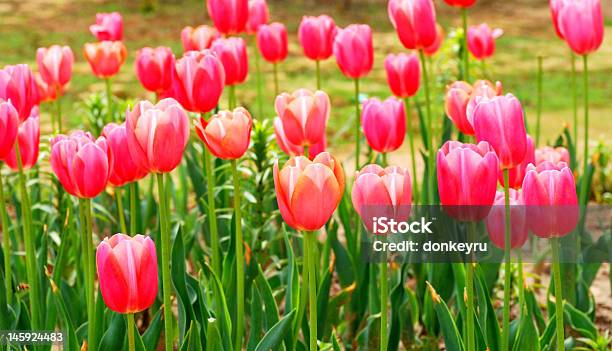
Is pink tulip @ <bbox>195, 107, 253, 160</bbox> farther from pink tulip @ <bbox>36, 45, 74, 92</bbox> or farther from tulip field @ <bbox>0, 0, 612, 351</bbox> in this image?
pink tulip @ <bbox>36, 45, 74, 92</bbox>

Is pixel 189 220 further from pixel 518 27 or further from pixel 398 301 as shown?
pixel 518 27

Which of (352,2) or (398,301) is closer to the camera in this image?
(398,301)

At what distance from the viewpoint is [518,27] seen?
9.29 m

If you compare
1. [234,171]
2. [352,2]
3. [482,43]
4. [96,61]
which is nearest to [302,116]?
[234,171]

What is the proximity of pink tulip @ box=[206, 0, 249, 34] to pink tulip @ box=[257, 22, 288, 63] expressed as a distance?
15 centimetres

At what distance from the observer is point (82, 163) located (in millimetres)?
Result: 2094

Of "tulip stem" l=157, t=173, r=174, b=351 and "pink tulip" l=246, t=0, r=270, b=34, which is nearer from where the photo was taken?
"tulip stem" l=157, t=173, r=174, b=351

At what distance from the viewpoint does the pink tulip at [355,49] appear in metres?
3.02

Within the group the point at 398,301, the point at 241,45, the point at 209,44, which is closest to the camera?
the point at 398,301

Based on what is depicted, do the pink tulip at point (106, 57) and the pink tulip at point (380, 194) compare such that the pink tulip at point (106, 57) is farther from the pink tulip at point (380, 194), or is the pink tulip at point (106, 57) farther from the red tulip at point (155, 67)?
the pink tulip at point (380, 194)

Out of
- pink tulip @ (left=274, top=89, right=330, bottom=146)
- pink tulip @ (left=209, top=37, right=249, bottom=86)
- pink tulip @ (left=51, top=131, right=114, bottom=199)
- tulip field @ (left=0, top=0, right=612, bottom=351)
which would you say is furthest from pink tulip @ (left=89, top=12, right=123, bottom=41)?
pink tulip @ (left=51, top=131, right=114, bottom=199)

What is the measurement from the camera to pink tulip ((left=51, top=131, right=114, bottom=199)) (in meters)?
2.09

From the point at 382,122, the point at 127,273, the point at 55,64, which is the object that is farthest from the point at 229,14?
the point at 127,273

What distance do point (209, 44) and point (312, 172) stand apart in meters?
1.46
